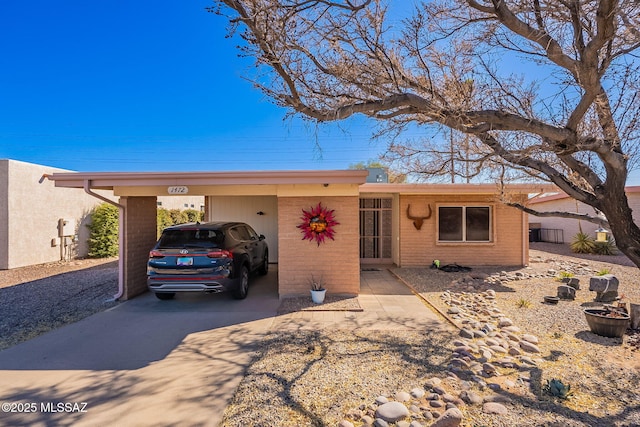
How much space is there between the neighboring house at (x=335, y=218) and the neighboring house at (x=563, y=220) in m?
6.22

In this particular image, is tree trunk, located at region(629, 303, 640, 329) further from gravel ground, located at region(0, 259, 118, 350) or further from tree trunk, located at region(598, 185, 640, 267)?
gravel ground, located at region(0, 259, 118, 350)

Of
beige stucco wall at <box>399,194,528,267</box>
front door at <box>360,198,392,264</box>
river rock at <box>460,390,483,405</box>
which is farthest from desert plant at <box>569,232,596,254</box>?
river rock at <box>460,390,483,405</box>

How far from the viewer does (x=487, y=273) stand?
9.14 m

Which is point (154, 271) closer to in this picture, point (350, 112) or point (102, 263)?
point (350, 112)

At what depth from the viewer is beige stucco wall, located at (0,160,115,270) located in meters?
10.0

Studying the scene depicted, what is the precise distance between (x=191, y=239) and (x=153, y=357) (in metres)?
2.55

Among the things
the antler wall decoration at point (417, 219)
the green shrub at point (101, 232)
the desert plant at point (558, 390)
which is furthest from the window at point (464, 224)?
the green shrub at point (101, 232)

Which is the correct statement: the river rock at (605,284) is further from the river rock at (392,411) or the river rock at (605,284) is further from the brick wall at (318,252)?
the river rock at (392,411)

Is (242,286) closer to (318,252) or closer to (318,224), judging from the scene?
(318,252)

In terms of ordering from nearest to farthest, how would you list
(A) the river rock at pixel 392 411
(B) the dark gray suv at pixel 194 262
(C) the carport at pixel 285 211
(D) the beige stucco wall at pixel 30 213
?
1. (A) the river rock at pixel 392 411
2. (B) the dark gray suv at pixel 194 262
3. (C) the carport at pixel 285 211
4. (D) the beige stucco wall at pixel 30 213

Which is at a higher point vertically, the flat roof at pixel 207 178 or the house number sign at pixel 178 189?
the flat roof at pixel 207 178

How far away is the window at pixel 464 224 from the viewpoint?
10.5 m

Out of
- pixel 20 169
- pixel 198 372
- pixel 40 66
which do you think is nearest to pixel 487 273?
pixel 198 372

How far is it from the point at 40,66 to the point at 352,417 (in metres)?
15.4
